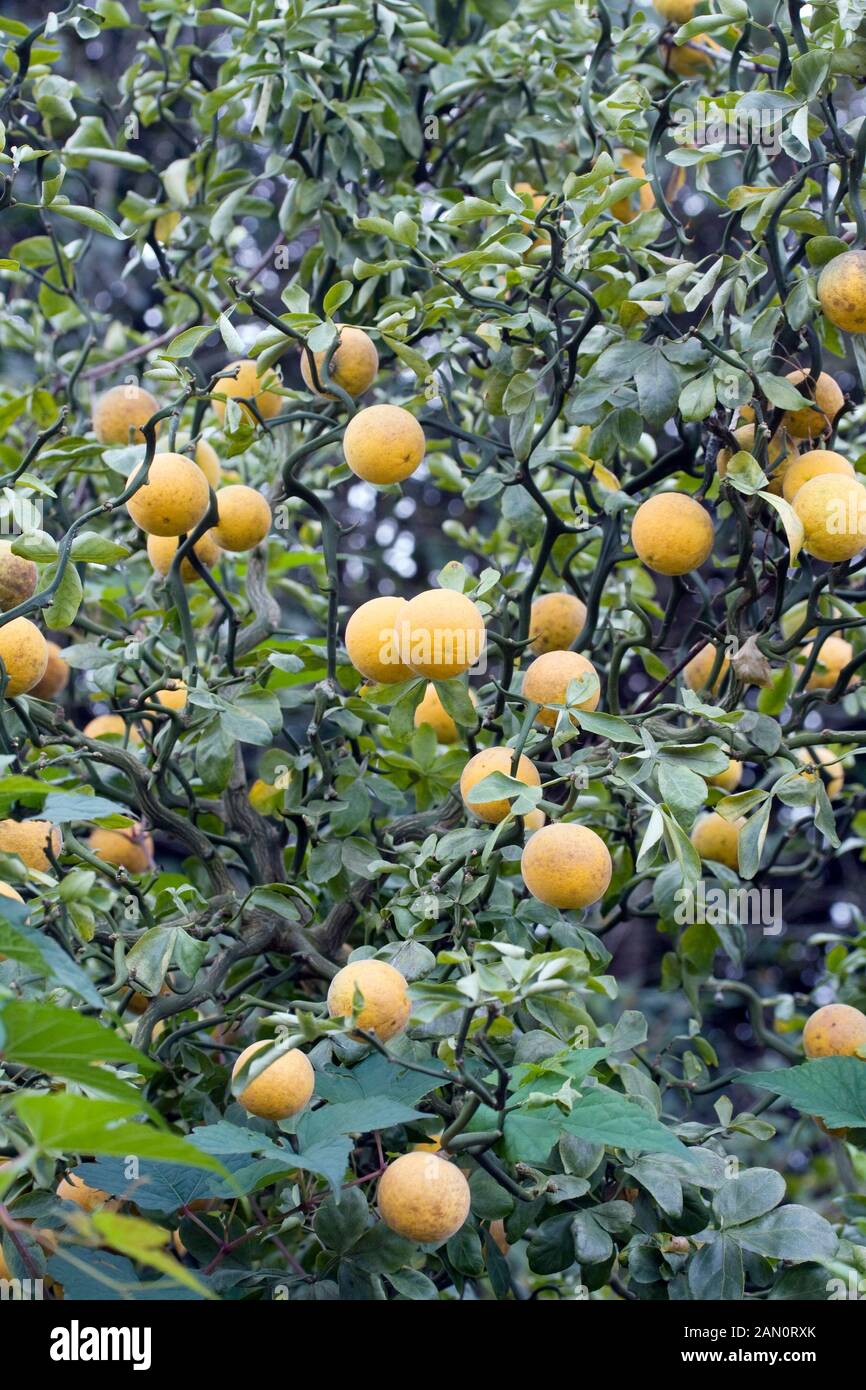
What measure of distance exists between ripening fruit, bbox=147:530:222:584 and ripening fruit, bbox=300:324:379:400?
175 mm

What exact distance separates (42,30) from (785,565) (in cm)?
80

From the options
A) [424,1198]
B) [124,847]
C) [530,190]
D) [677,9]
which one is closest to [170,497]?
[124,847]

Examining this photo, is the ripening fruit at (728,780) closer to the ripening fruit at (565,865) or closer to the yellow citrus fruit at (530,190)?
the ripening fruit at (565,865)

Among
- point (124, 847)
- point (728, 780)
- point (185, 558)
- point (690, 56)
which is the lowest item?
point (124, 847)

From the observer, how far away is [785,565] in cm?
101

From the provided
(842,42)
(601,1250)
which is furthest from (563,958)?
(842,42)

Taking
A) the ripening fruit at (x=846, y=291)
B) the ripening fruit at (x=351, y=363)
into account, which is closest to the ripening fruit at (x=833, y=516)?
the ripening fruit at (x=846, y=291)

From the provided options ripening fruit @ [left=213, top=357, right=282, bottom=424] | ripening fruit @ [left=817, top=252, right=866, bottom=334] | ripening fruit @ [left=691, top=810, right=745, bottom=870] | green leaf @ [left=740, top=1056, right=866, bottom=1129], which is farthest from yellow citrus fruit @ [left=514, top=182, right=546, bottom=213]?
green leaf @ [left=740, top=1056, right=866, bottom=1129]

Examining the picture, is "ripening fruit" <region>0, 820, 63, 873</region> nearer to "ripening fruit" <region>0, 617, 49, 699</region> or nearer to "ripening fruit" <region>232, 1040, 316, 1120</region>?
"ripening fruit" <region>0, 617, 49, 699</region>

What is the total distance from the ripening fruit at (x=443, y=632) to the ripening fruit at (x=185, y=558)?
0.93ft

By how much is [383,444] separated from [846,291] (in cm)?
35

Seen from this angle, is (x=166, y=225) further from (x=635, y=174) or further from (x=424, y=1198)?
(x=424, y=1198)

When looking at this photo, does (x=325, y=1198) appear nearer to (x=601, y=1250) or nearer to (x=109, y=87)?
(x=601, y=1250)

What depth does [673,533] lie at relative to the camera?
1013 millimetres
